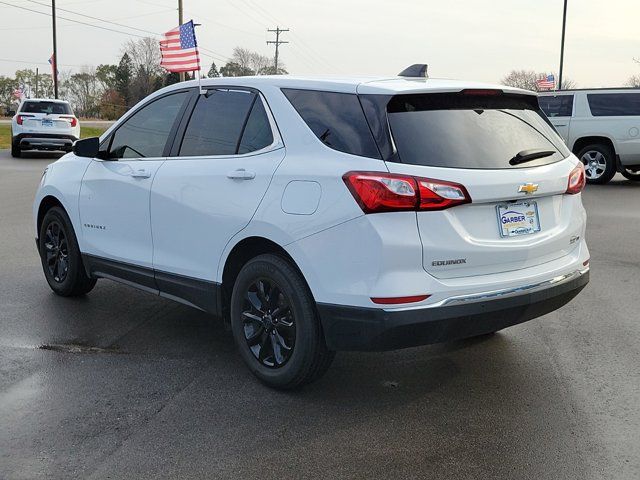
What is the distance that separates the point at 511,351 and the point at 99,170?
3242 millimetres

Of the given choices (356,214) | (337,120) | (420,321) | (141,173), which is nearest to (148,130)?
(141,173)

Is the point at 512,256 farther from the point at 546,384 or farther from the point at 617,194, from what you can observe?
the point at 617,194

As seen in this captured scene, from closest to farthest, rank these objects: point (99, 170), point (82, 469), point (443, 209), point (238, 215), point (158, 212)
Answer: point (82, 469), point (443, 209), point (238, 215), point (158, 212), point (99, 170)

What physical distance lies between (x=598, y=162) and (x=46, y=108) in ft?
53.3

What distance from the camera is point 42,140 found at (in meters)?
23.1

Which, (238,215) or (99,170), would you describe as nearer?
(238,215)

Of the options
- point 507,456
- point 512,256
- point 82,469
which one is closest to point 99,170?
point 82,469

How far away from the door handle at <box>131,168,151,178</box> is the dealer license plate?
7.93 ft

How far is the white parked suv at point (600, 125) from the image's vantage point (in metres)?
15.9

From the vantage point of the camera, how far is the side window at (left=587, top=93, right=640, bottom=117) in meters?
15.8

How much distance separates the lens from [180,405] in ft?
13.1

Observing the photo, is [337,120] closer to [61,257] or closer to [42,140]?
[61,257]

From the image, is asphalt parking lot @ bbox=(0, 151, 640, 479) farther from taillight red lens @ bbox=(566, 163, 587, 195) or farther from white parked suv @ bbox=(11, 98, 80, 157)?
white parked suv @ bbox=(11, 98, 80, 157)

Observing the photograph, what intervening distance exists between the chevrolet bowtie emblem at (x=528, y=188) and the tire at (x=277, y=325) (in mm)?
1236
